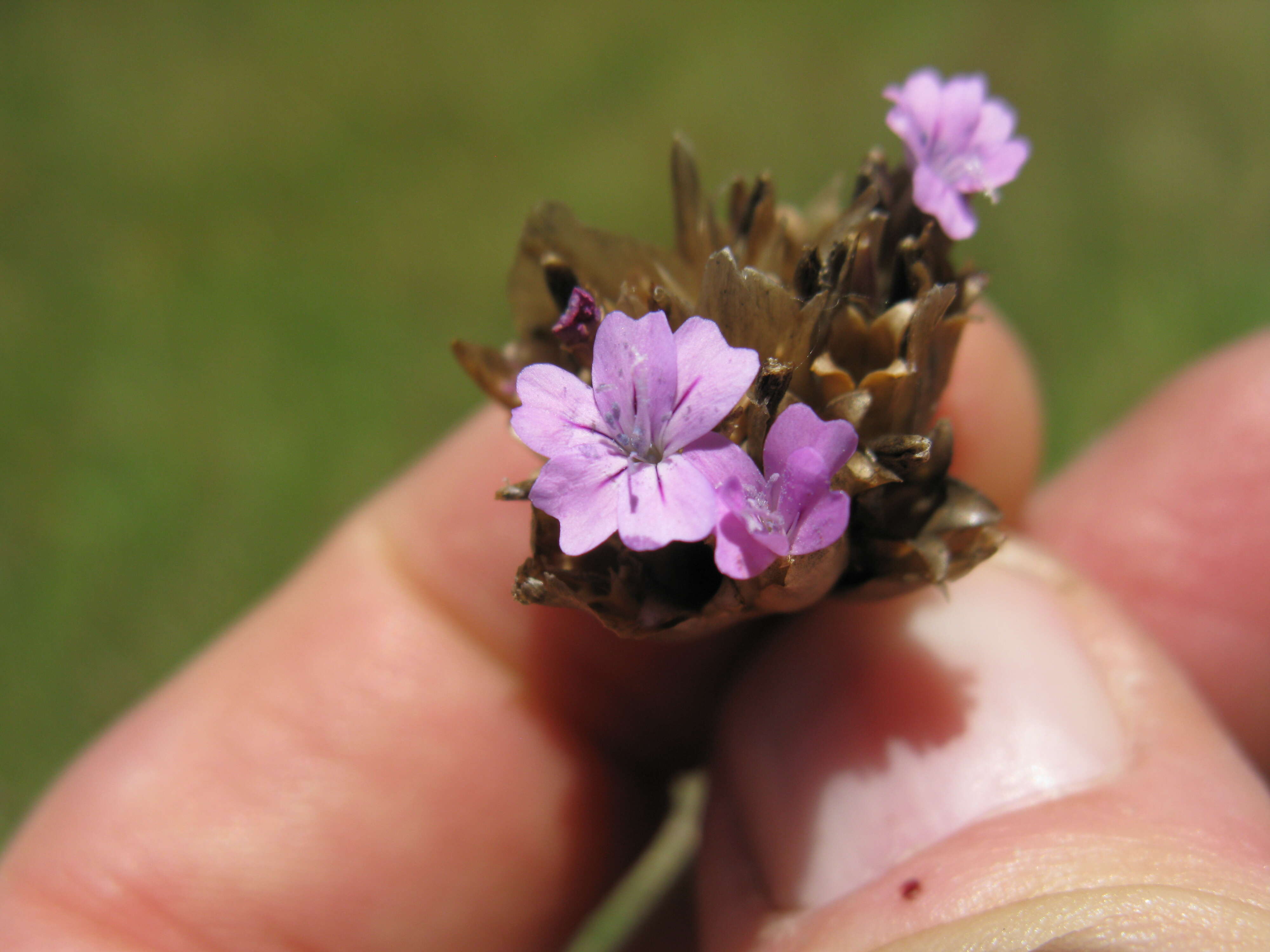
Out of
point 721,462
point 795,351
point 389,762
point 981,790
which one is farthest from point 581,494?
point 389,762

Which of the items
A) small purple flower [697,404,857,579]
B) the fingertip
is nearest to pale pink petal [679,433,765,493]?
small purple flower [697,404,857,579]

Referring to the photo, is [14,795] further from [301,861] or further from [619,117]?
[619,117]

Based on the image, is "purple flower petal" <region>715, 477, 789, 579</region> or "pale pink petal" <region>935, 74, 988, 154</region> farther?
"pale pink petal" <region>935, 74, 988, 154</region>

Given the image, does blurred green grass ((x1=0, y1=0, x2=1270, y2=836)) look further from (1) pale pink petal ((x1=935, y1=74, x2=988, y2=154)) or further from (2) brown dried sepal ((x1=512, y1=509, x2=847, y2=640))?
(2) brown dried sepal ((x1=512, y1=509, x2=847, y2=640))

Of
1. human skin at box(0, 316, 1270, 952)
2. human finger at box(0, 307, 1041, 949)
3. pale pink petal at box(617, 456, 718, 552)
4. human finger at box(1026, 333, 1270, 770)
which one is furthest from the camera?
human finger at box(1026, 333, 1270, 770)

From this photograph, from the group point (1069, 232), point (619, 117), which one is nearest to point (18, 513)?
point (619, 117)

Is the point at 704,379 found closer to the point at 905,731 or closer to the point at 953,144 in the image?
the point at 953,144
